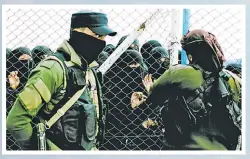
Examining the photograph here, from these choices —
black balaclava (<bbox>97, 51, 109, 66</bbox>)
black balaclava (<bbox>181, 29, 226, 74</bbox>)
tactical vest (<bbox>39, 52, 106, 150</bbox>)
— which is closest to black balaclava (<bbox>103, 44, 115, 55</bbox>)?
black balaclava (<bbox>97, 51, 109, 66</bbox>)

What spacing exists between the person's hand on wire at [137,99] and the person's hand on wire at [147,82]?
5cm

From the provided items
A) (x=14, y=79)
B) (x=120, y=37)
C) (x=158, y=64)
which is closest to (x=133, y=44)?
(x=120, y=37)

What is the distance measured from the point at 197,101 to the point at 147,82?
1.01 feet

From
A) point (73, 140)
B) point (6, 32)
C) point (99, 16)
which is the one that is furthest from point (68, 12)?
point (73, 140)

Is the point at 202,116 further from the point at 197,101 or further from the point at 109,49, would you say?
the point at 109,49

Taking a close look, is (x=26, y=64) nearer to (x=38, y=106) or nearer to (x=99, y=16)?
(x=38, y=106)

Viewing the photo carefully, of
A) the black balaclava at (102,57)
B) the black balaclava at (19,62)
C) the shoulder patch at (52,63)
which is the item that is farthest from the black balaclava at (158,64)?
the black balaclava at (19,62)

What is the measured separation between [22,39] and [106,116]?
2.16 ft

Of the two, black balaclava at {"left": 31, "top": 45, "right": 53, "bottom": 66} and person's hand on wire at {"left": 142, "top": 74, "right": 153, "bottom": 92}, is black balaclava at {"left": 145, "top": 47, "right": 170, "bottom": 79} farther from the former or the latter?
black balaclava at {"left": 31, "top": 45, "right": 53, "bottom": 66}

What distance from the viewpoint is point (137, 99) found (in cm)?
289

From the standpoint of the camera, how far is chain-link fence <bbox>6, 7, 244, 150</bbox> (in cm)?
286

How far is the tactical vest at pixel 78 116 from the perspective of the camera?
9.34 feet

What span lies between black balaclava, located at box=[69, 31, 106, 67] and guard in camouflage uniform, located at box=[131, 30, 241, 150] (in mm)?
333

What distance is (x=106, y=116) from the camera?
289 cm
